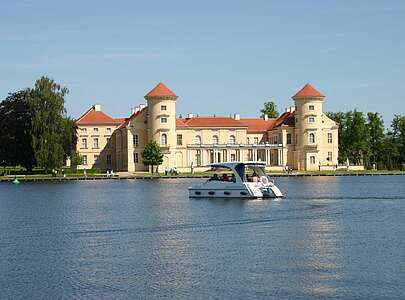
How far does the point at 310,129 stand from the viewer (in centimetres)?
10625

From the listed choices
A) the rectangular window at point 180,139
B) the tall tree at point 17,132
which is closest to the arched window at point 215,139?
the rectangular window at point 180,139

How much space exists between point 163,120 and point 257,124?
1731 cm

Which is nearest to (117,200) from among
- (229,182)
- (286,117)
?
(229,182)

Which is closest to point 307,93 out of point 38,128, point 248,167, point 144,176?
point 144,176

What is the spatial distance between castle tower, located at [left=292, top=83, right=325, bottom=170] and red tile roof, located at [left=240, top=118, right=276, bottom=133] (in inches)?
320

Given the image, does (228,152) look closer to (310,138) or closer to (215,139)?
(215,139)

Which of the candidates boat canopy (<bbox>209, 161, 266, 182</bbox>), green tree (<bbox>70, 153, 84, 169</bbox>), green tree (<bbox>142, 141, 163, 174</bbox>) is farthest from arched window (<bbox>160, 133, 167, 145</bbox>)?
boat canopy (<bbox>209, 161, 266, 182</bbox>)

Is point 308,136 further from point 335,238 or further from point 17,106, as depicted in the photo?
point 335,238

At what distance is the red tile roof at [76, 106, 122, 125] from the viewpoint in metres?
109

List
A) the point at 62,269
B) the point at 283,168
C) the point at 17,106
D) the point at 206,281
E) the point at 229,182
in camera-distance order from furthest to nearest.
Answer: the point at 283,168
the point at 17,106
the point at 229,182
the point at 62,269
the point at 206,281

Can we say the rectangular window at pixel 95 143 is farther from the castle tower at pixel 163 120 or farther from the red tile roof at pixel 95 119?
the castle tower at pixel 163 120

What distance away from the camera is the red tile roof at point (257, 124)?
113 meters

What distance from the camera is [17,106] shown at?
301ft

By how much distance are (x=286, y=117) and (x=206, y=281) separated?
3588 inches
